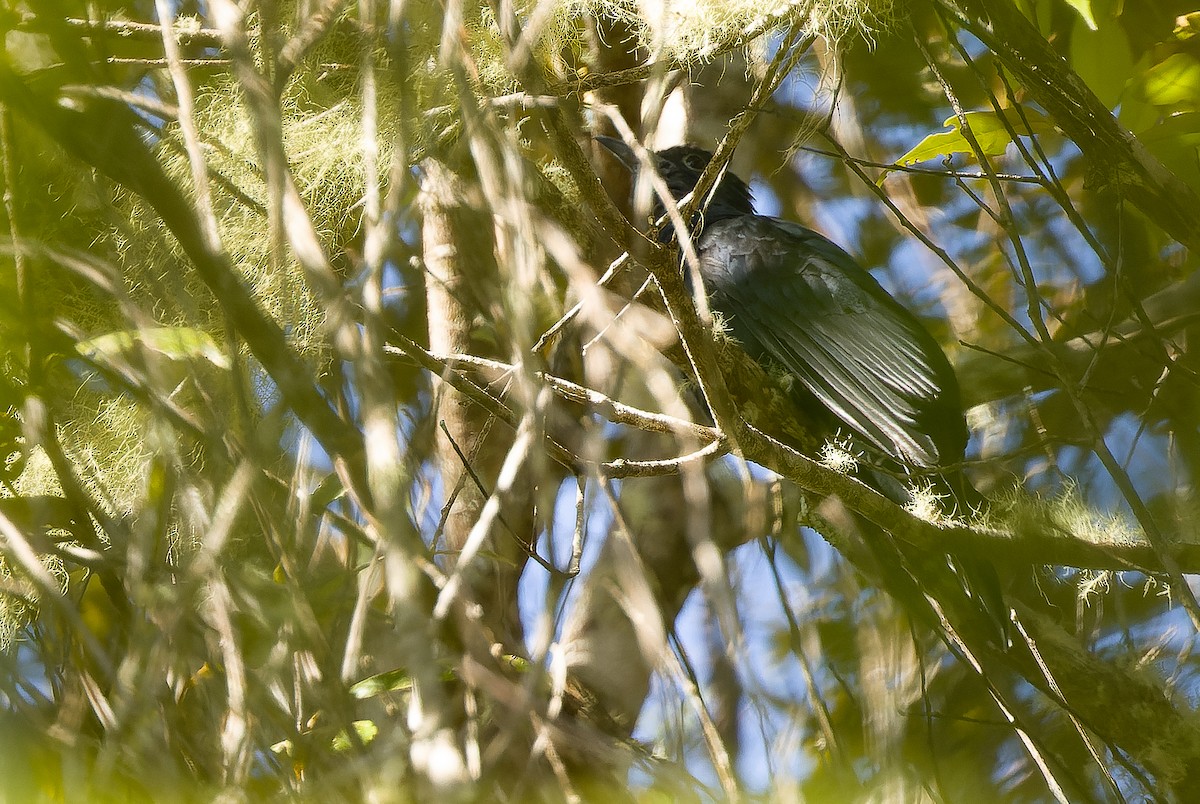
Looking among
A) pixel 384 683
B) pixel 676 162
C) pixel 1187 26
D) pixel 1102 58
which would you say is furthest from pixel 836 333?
pixel 384 683

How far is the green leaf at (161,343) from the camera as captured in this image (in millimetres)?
1474

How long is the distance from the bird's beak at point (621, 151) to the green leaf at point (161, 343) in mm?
2076

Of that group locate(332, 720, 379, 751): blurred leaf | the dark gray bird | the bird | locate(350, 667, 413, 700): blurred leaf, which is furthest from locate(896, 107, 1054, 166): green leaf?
locate(332, 720, 379, 751): blurred leaf

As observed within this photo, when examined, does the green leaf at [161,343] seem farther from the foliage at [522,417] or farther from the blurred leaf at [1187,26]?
the blurred leaf at [1187,26]

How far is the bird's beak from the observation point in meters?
3.47

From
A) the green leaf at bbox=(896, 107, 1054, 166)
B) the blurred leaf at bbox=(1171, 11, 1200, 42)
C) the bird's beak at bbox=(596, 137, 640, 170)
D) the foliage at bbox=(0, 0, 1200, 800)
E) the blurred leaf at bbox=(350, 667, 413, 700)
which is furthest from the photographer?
the bird's beak at bbox=(596, 137, 640, 170)

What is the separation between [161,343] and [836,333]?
2336mm

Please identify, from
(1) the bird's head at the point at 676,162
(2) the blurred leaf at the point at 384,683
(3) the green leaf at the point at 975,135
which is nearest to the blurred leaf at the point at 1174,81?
(3) the green leaf at the point at 975,135

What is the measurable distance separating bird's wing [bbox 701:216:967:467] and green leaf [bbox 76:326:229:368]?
6.54 feet

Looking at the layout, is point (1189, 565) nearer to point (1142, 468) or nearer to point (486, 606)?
Result: point (1142, 468)

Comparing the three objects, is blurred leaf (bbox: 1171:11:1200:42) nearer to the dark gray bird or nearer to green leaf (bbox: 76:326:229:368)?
the dark gray bird

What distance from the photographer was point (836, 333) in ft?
10.8

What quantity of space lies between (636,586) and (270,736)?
66 centimetres

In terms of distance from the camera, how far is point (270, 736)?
5.15 ft
